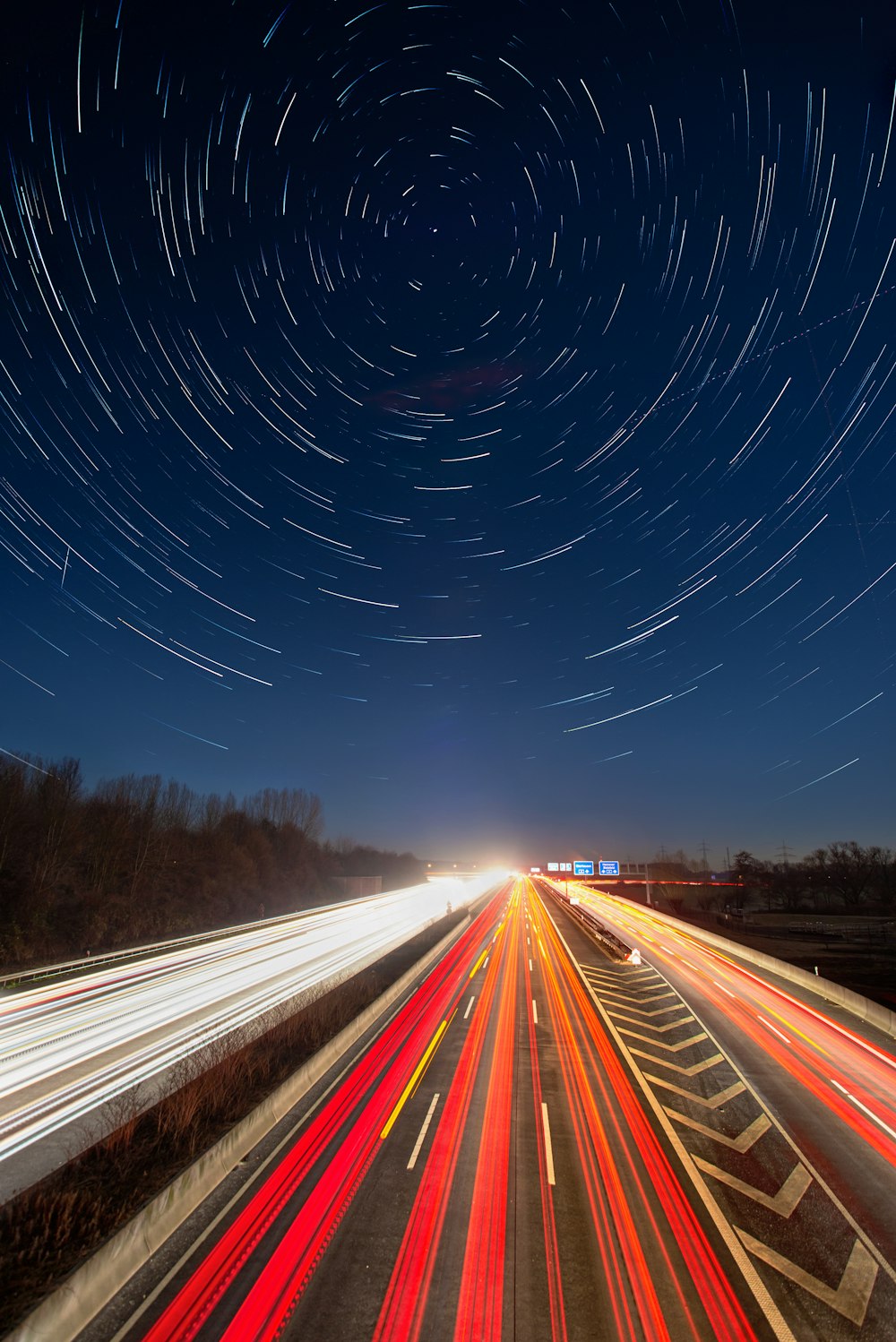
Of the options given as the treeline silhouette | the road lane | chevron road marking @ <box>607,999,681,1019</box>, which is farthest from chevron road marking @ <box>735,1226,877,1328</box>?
the treeline silhouette

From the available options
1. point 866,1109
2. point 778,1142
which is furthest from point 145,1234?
point 866,1109

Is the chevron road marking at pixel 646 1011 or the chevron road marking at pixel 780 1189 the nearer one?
the chevron road marking at pixel 780 1189

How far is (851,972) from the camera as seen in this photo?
42406mm

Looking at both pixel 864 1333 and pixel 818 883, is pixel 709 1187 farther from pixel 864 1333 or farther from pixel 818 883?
pixel 818 883

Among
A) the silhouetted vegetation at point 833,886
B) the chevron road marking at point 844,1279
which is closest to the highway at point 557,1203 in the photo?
the chevron road marking at point 844,1279

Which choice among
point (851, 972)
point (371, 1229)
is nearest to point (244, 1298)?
point (371, 1229)

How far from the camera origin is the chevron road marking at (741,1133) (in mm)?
13773

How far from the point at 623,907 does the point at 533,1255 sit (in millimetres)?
83417

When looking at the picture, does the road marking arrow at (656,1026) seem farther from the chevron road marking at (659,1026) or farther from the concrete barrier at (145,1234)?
the concrete barrier at (145,1234)

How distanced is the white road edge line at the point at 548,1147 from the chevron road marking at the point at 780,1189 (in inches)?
119

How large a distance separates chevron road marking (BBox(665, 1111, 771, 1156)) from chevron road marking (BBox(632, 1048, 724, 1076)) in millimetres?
2962

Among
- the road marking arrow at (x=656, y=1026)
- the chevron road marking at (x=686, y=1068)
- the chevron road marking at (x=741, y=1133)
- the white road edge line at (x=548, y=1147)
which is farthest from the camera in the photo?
the road marking arrow at (x=656, y=1026)

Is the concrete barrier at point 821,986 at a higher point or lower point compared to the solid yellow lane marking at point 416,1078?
higher

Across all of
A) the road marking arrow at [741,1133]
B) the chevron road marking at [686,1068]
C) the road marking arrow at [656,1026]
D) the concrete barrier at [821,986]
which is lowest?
the road marking arrow at [741,1133]
